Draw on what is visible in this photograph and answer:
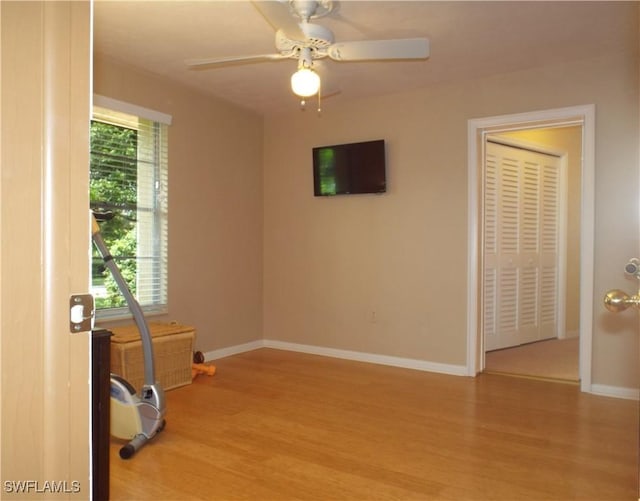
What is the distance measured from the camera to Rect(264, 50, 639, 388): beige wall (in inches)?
149

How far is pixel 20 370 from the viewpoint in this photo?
0.84 m

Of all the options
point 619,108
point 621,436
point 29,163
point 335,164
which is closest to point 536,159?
point 619,108

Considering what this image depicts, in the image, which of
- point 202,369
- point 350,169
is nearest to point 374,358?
point 202,369

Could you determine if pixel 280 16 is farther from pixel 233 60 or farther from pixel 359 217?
pixel 359 217

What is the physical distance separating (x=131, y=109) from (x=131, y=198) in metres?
0.73

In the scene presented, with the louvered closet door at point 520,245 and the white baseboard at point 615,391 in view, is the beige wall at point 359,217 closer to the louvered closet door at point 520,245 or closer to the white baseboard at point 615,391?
the white baseboard at point 615,391

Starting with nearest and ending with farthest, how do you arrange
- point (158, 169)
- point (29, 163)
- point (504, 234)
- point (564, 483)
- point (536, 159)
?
point (29, 163) → point (564, 483) → point (158, 169) → point (504, 234) → point (536, 159)

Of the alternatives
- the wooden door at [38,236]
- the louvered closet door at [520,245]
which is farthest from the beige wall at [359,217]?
the wooden door at [38,236]

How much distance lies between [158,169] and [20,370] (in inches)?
152

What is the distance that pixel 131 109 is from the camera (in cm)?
414

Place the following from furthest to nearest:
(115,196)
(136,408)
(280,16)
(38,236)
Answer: (115,196)
(136,408)
(280,16)
(38,236)

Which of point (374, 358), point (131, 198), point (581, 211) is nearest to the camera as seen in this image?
point (581, 211)

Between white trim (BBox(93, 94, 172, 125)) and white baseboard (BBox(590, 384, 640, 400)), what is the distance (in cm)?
413

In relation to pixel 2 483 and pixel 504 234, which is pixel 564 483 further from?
pixel 504 234
